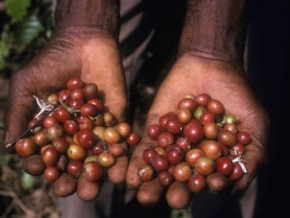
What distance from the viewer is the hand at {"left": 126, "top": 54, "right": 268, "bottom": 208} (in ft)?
9.48

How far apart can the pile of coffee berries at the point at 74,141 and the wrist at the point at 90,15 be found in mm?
492

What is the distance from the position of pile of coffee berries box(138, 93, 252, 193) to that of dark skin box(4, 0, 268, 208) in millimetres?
62

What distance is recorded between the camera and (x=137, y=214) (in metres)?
4.78

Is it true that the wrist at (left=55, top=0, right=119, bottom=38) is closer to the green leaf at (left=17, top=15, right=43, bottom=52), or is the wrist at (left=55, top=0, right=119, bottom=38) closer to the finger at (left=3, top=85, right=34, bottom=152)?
the finger at (left=3, top=85, right=34, bottom=152)

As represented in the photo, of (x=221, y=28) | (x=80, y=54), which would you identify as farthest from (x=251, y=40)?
(x=80, y=54)

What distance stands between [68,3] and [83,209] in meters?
1.51

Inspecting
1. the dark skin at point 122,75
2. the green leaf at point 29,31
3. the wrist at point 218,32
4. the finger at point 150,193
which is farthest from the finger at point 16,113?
the green leaf at point 29,31

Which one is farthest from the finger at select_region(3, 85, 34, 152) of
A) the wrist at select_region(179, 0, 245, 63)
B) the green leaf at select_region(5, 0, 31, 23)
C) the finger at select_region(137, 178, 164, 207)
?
the green leaf at select_region(5, 0, 31, 23)

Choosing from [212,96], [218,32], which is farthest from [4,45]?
[212,96]

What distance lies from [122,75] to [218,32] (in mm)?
738

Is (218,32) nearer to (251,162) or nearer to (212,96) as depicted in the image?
(212,96)

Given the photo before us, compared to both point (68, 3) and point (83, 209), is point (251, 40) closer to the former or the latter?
point (68, 3)

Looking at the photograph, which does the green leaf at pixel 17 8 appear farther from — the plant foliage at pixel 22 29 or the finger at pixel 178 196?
the finger at pixel 178 196

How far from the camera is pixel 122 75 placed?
11.4 ft
